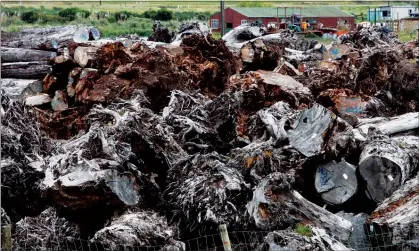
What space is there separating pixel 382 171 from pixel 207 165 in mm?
1612

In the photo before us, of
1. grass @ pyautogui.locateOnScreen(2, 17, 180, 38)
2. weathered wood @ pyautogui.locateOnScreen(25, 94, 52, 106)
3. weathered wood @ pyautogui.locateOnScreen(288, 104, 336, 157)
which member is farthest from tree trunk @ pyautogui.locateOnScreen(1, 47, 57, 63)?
weathered wood @ pyautogui.locateOnScreen(288, 104, 336, 157)

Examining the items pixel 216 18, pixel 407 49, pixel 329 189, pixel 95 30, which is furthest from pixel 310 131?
pixel 216 18

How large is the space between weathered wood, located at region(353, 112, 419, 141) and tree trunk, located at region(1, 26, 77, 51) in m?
5.57

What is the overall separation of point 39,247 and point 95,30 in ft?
24.5

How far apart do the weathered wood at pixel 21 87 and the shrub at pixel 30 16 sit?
5.07 metres

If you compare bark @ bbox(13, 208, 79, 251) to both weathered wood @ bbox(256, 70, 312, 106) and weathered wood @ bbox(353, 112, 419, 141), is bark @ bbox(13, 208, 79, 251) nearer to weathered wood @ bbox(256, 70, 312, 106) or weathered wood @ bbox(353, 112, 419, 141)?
weathered wood @ bbox(353, 112, 419, 141)

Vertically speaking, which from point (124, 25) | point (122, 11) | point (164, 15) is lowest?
point (124, 25)

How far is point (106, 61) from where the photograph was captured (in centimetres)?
959

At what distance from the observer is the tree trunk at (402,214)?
18.9 ft

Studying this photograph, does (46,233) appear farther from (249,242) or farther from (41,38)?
(41,38)

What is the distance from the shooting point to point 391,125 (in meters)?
7.77

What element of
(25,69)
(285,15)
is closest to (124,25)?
(285,15)

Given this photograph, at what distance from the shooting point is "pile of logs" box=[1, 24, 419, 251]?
581 cm

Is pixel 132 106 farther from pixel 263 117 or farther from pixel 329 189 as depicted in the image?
pixel 329 189
